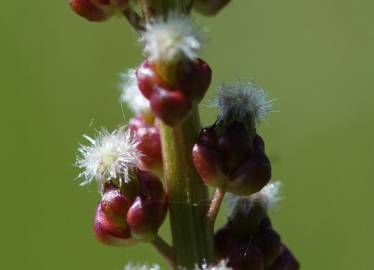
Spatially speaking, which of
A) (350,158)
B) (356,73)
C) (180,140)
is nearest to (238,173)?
(180,140)

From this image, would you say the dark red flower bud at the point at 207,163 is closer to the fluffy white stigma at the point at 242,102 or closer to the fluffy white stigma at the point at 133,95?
the fluffy white stigma at the point at 242,102

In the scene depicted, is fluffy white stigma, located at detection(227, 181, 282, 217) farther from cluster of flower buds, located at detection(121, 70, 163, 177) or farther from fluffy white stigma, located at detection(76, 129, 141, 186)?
fluffy white stigma, located at detection(76, 129, 141, 186)

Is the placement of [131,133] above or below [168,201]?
above

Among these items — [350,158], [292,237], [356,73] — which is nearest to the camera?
[292,237]

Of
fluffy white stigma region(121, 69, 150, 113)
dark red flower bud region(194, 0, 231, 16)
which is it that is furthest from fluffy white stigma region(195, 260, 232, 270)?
dark red flower bud region(194, 0, 231, 16)

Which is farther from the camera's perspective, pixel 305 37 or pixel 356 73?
pixel 305 37

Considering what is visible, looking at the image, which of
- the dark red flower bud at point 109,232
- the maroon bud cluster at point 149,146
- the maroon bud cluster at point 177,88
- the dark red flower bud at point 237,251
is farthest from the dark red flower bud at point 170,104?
the dark red flower bud at point 237,251

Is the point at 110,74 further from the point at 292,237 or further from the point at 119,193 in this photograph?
the point at 119,193

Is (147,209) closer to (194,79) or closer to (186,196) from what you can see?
(186,196)
